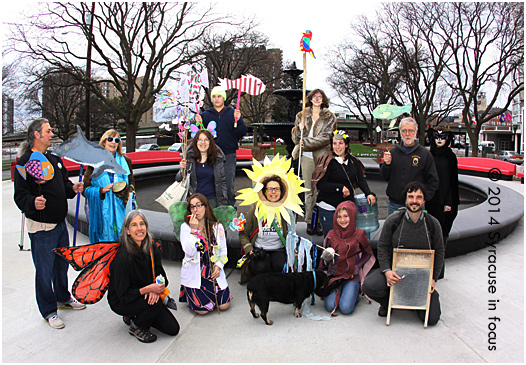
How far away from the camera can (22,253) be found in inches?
216

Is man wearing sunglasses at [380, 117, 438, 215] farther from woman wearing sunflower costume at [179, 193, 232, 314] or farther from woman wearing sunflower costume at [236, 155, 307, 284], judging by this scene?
woman wearing sunflower costume at [179, 193, 232, 314]

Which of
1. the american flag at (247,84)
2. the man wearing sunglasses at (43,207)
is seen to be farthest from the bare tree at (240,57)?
the man wearing sunglasses at (43,207)

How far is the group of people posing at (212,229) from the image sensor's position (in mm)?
3320

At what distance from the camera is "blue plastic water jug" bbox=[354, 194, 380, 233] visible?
4.55 metres

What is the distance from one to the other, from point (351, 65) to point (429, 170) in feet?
80.3

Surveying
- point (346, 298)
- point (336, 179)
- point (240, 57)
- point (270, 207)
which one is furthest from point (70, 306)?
point (240, 57)

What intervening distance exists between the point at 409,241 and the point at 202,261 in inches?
80.1

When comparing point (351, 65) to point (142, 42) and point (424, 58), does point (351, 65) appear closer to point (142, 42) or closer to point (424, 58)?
point (424, 58)

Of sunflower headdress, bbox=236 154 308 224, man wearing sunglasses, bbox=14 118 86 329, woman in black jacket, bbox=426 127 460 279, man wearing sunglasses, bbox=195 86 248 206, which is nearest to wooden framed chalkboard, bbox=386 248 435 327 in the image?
woman in black jacket, bbox=426 127 460 279

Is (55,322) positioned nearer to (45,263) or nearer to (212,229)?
(45,263)

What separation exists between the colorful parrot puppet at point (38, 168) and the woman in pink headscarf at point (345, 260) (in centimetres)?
269

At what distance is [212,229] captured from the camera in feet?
12.9

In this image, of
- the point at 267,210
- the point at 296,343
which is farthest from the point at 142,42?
the point at 296,343

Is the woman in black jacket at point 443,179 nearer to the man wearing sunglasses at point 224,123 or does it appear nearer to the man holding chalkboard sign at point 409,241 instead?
the man holding chalkboard sign at point 409,241
